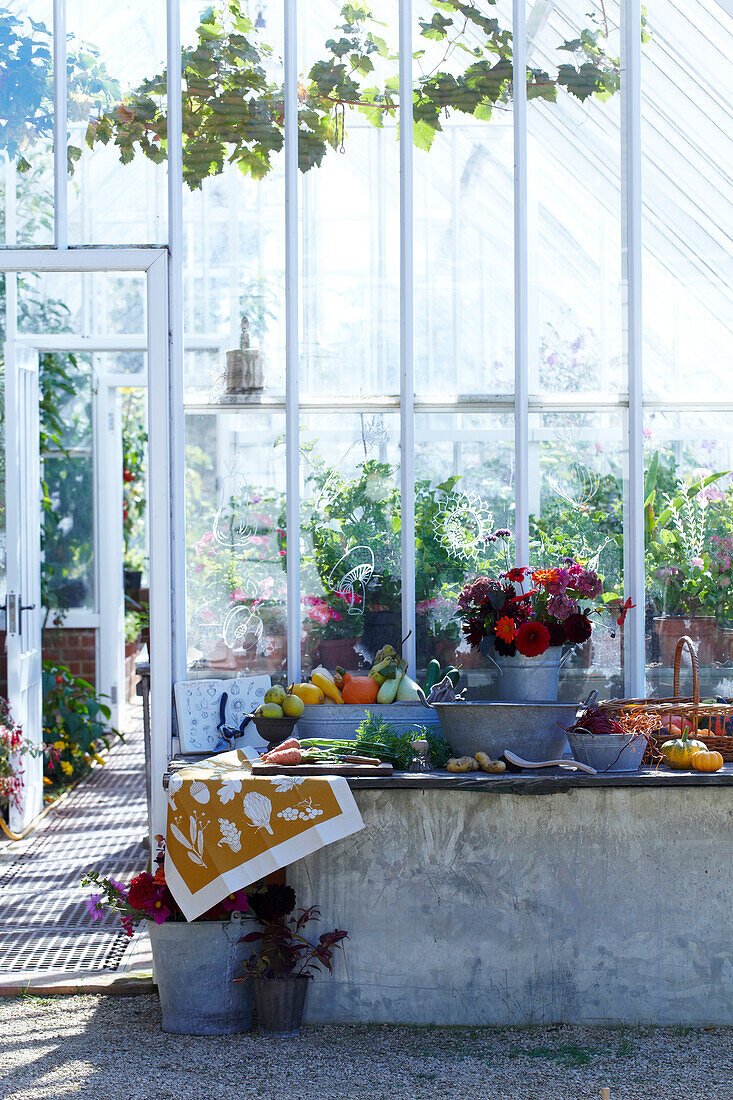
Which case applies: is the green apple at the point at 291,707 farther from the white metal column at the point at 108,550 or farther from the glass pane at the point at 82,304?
the white metal column at the point at 108,550

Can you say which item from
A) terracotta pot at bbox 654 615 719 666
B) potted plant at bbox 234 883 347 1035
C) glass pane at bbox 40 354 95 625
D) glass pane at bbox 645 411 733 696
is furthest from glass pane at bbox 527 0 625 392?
glass pane at bbox 40 354 95 625

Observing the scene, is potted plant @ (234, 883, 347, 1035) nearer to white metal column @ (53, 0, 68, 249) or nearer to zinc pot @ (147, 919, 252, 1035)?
zinc pot @ (147, 919, 252, 1035)

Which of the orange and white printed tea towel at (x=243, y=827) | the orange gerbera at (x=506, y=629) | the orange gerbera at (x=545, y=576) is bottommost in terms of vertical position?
the orange and white printed tea towel at (x=243, y=827)

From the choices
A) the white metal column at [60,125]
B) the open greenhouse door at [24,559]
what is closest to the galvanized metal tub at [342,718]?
the white metal column at [60,125]

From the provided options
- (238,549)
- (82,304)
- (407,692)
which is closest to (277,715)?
(407,692)

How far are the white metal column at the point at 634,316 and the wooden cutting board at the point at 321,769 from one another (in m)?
1.12

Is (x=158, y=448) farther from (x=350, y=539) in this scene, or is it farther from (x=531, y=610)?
(x=531, y=610)

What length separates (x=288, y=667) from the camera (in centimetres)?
413

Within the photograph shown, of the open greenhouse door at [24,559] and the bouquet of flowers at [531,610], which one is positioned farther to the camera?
the open greenhouse door at [24,559]

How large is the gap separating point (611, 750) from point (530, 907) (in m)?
0.52

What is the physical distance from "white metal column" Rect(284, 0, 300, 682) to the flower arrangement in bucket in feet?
2.07

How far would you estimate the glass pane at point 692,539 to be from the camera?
13.7 feet

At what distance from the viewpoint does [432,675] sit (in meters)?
4.02

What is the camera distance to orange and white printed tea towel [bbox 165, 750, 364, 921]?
3.32 metres
